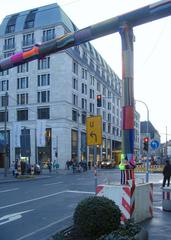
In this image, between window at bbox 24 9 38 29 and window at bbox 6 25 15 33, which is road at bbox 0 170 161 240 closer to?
window at bbox 24 9 38 29

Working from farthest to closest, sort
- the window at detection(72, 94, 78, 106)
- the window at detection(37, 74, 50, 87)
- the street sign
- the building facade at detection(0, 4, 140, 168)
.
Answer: the window at detection(72, 94, 78, 106) → the window at detection(37, 74, 50, 87) → the building facade at detection(0, 4, 140, 168) → the street sign

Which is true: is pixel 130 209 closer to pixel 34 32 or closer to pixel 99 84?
pixel 34 32

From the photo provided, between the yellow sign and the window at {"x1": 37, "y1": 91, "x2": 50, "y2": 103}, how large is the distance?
193 ft

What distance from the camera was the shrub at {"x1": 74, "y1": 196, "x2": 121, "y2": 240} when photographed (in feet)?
24.2

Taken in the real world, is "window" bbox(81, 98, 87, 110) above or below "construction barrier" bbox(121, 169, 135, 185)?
above

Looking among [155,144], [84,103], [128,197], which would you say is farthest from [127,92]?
[84,103]

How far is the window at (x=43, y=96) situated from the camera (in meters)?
73.9

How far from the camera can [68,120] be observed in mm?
73875

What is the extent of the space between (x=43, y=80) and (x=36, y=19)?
10797mm

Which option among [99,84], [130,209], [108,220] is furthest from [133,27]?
[99,84]

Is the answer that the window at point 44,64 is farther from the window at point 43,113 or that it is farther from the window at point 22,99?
the window at point 43,113

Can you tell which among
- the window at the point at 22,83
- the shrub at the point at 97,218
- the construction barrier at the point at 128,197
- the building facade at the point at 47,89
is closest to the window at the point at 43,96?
the building facade at the point at 47,89

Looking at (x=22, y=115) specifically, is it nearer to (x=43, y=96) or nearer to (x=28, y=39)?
(x=43, y=96)

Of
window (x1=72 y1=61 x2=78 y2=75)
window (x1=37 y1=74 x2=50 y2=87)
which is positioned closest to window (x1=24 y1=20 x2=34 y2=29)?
window (x1=37 y1=74 x2=50 y2=87)
